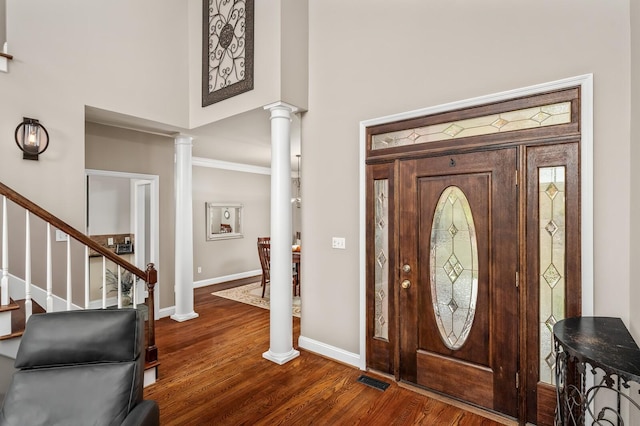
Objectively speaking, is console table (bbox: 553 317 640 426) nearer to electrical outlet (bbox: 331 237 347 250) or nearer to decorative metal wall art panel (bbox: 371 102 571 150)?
decorative metal wall art panel (bbox: 371 102 571 150)

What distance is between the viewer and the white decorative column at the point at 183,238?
4.57 metres

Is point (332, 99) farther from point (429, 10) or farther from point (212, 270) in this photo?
point (212, 270)

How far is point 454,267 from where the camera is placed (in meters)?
2.59

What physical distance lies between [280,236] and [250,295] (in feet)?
9.46

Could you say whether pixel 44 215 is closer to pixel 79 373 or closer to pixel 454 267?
pixel 79 373

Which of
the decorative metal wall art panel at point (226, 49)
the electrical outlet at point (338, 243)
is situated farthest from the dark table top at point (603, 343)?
the decorative metal wall art panel at point (226, 49)

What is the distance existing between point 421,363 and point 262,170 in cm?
590

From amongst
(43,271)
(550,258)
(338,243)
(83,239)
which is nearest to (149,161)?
(43,271)

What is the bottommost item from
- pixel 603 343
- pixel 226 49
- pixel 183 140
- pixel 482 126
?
pixel 603 343

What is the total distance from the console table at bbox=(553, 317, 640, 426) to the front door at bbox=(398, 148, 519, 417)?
18.5 inches

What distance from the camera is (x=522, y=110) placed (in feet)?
7.50

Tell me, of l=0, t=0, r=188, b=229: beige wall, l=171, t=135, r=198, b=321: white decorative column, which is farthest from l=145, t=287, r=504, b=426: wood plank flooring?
l=0, t=0, r=188, b=229: beige wall

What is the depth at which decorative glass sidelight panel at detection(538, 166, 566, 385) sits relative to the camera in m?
2.16

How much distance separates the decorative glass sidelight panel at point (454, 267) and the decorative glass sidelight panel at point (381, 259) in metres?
0.43
